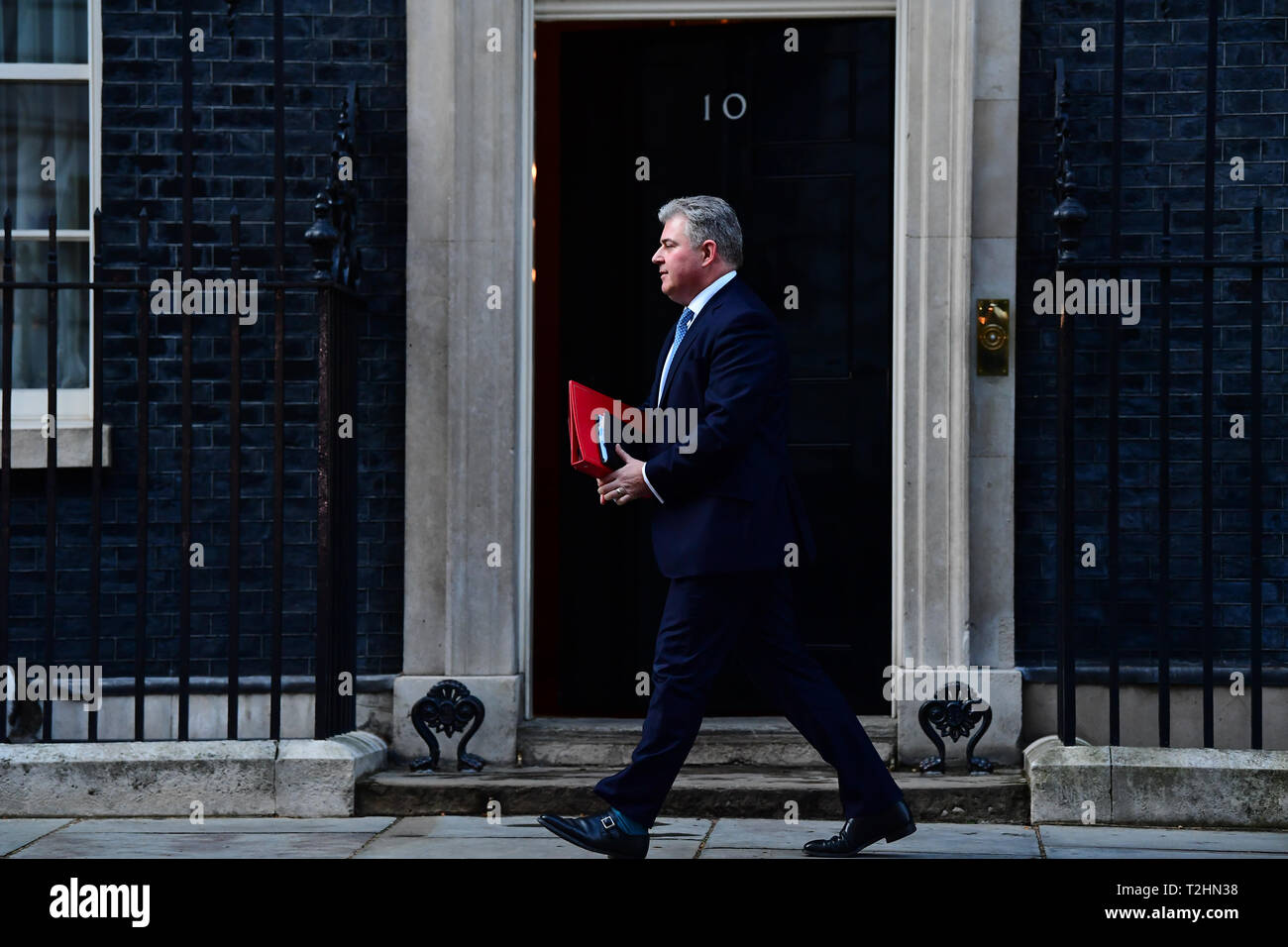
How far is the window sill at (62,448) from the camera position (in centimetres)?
683

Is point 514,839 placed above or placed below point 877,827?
below

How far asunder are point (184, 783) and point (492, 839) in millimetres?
1223

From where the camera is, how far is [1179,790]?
594 centimetres

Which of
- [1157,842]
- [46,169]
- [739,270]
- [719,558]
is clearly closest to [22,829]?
[719,558]

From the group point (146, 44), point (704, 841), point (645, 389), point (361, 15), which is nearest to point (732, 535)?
point (704, 841)

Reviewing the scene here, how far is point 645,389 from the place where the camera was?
7164mm

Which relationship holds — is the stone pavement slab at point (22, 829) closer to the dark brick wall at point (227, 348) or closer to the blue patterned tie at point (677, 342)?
the dark brick wall at point (227, 348)

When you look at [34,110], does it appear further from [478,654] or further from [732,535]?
[732,535]

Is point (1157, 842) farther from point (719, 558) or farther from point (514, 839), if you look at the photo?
point (514, 839)

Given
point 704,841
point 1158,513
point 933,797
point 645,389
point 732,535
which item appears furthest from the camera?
point 645,389

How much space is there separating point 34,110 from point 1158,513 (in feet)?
16.2

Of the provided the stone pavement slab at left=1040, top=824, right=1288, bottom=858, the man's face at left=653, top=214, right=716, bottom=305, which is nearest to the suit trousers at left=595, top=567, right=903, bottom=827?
the stone pavement slab at left=1040, top=824, right=1288, bottom=858

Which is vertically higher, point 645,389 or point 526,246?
point 526,246

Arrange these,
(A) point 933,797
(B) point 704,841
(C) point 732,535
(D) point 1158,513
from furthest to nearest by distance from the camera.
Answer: (D) point 1158,513 < (A) point 933,797 < (B) point 704,841 < (C) point 732,535
